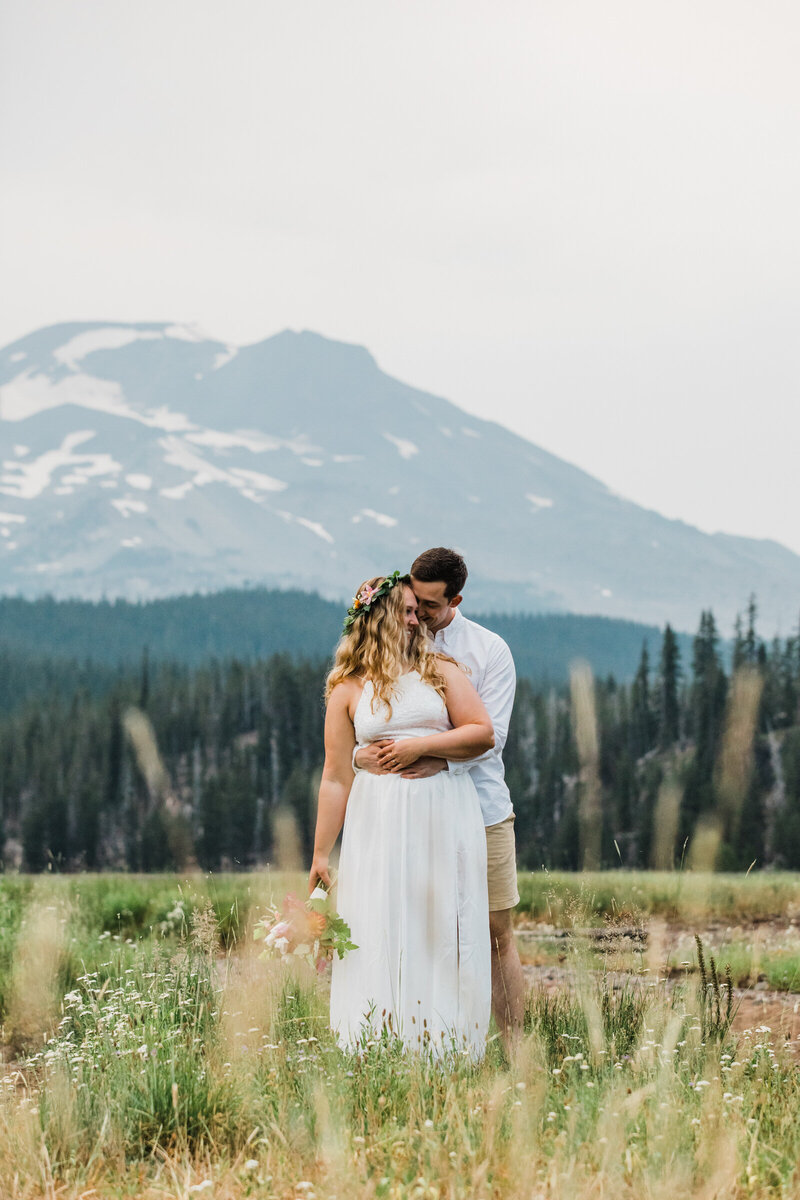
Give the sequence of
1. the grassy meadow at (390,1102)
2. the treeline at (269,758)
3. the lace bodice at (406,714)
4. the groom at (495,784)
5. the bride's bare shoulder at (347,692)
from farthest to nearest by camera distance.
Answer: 1. the treeline at (269,758)
2. the groom at (495,784)
3. the bride's bare shoulder at (347,692)
4. the lace bodice at (406,714)
5. the grassy meadow at (390,1102)

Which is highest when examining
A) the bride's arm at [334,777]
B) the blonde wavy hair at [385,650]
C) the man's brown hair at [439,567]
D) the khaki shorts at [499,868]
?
the man's brown hair at [439,567]

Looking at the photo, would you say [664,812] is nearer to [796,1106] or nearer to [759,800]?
[796,1106]

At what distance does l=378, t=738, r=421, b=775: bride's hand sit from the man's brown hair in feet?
2.26

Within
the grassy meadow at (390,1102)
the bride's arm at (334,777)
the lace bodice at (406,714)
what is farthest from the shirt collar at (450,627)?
the grassy meadow at (390,1102)

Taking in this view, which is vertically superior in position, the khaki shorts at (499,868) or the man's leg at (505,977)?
the khaki shorts at (499,868)

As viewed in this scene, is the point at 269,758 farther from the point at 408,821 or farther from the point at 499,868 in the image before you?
the point at 408,821

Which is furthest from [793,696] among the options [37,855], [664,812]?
[664,812]

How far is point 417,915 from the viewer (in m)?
5.66

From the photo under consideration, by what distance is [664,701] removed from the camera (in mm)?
124312

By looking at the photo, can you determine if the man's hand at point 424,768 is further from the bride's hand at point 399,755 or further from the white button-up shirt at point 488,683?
the white button-up shirt at point 488,683

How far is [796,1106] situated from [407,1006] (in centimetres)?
162

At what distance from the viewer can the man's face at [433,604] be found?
5703mm

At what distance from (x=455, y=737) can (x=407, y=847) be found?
518 millimetres

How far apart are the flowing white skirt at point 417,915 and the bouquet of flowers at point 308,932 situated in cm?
11
